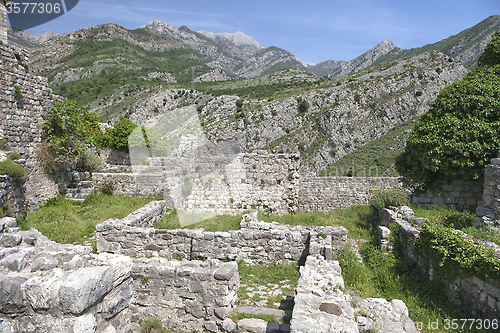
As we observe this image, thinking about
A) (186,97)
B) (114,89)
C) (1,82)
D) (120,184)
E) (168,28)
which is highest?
(168,28)

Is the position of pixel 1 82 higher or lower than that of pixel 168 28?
lower

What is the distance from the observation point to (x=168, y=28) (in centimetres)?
17762

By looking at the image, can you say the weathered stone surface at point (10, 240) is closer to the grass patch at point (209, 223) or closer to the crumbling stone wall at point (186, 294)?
the crumbling stone wall at point (186, 294)

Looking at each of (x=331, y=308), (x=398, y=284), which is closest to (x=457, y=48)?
(x=398, y=284)

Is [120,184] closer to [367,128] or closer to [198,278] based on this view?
[198,278]

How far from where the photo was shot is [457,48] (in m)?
Result: 82.8

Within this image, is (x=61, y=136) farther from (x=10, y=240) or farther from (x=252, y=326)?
(x=252, y=326)

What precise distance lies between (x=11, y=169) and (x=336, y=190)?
57.3ft

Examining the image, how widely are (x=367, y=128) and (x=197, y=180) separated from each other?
42.0 m

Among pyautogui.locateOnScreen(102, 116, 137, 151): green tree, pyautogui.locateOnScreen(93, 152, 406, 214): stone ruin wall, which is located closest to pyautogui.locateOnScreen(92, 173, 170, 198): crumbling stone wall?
pyautogui.locateOnScreen(93, 152, 406, 214): stone ruin wall

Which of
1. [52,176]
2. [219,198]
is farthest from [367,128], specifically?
[52,176]

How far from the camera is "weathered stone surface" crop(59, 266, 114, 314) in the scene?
8.56 ft

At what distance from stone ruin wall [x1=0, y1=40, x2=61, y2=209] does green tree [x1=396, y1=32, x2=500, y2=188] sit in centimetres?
1611

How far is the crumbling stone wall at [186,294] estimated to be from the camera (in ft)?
14.3
